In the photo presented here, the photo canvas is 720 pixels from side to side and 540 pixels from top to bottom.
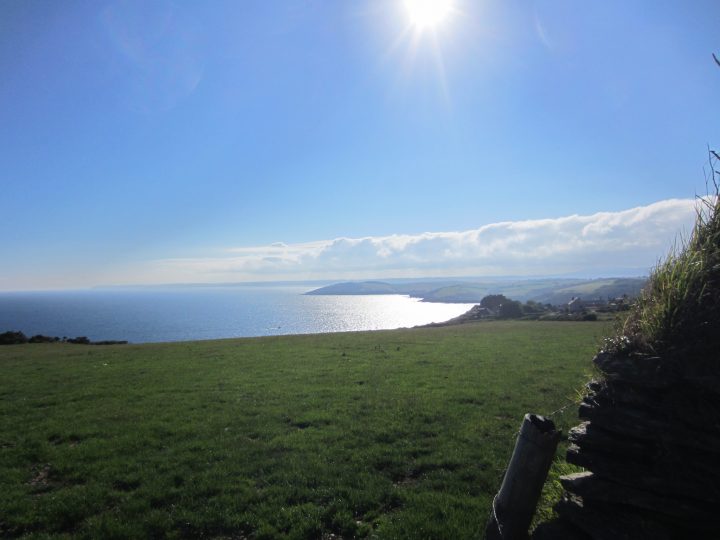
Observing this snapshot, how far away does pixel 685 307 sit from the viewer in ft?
18.0

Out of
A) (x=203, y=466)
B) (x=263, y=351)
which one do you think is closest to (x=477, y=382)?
(x=203, y=466)

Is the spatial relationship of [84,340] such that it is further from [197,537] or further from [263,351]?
[197,537]

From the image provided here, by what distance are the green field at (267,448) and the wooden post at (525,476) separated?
1428 millimetres

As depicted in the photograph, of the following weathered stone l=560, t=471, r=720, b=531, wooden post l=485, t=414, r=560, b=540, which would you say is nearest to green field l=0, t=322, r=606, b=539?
wooden post l=485, t=414, r=560, b=540

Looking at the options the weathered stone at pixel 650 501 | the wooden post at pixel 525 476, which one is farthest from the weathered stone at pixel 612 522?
the wooden post at pixel 525 476

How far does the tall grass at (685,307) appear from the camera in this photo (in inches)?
210

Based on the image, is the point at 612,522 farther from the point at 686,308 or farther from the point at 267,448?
the point at 267,448

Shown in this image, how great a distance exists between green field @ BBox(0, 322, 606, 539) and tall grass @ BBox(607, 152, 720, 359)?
175 cm

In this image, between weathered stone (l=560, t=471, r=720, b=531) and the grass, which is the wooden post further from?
the grass

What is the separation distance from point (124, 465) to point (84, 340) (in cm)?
5602

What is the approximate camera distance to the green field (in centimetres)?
802

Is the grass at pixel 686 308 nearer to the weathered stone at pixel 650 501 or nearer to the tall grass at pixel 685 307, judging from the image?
the tall grass at pixel 685 307

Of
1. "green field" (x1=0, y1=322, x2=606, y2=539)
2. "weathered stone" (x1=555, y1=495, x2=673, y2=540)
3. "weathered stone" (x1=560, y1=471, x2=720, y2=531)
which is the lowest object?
"green field" (x1=0, y1=322, x2=606, y2=539)

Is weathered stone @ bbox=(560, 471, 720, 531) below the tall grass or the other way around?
below
